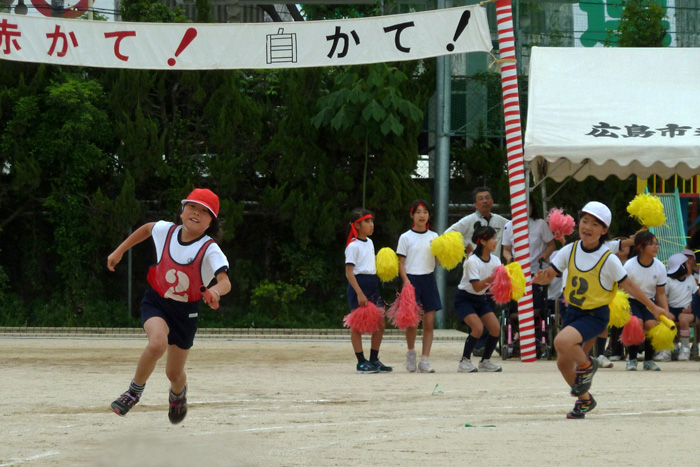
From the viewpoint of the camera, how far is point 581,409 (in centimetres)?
830

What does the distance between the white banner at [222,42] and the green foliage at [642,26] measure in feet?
20.8

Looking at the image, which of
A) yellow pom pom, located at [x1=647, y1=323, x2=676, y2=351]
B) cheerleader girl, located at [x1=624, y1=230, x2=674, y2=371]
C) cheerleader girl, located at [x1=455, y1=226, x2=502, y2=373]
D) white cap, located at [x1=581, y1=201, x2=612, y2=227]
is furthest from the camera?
cheerleader girl, located at [x1=624, y1=230, x2=674, y2=371]

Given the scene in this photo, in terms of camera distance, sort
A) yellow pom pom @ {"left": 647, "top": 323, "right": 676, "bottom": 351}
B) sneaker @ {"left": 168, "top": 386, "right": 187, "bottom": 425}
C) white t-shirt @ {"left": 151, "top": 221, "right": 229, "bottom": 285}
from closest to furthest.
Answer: white t-shirt @ {"left": 151, "top": 221, "right": 229, "bottom": 285} → sneaker @ {"left": 168, "top": 386, "right": 187, "bottom": 425} → yellow pom pom @ {"left": 647, "top": 323, "right": 676, "bottom": 351}

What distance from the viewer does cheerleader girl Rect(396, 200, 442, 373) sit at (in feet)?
41.1

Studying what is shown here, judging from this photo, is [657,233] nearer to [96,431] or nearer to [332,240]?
[332,240]

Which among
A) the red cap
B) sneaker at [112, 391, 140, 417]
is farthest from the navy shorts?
sneaker at [112, 391, 140, 417]

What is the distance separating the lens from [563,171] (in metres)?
15.5

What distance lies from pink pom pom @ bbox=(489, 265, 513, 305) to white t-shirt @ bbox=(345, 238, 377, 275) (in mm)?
1365

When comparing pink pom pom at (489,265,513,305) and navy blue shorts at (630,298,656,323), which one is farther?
navy blue shorts at (630,298,656,323)

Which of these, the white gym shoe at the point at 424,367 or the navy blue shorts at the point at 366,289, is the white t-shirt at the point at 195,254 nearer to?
the navy blue shorts at the point at 366,289

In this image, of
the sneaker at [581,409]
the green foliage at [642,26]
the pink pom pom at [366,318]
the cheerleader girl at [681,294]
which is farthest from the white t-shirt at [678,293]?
the green foliage at [642,26]

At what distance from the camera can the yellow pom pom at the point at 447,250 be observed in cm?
1241

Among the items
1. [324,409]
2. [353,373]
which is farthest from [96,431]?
[353,373]

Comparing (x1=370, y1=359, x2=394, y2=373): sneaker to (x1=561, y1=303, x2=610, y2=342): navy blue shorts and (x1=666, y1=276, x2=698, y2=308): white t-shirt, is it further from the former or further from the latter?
(x1=666, y1=276, x2=698, y2=308): white t-shirt
